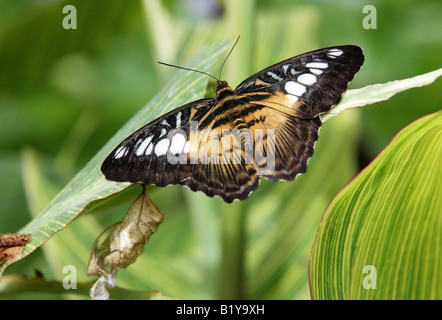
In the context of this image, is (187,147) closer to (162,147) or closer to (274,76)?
(162,147)

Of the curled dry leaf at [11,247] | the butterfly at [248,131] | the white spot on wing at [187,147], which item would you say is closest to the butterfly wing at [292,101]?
the butterfly at [248,131]

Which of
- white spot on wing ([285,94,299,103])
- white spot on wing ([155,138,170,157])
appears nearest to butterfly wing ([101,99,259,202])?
white spot on wing ([155,138,170,157])

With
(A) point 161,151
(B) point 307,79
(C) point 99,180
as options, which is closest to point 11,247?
(C) point 99,180

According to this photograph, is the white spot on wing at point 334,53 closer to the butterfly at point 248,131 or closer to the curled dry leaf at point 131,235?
the butterfly at point 248,131
